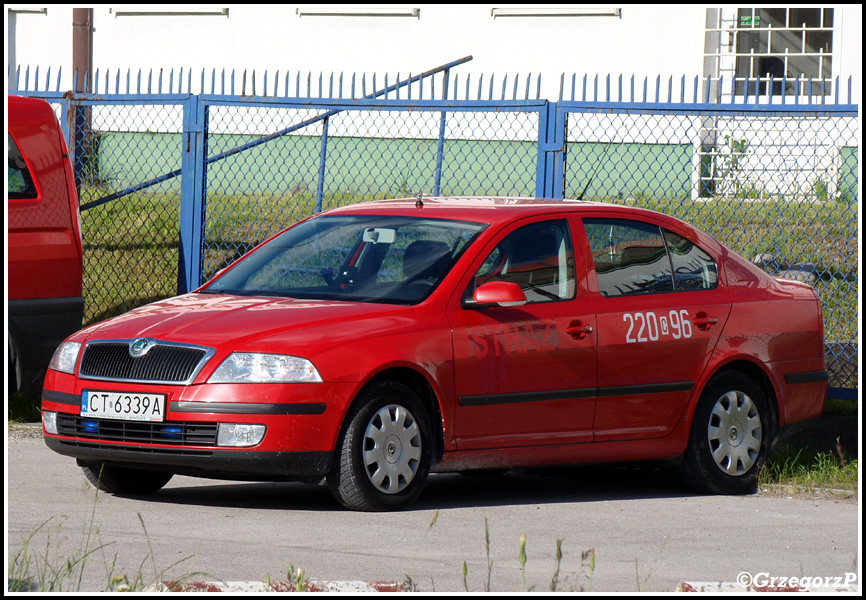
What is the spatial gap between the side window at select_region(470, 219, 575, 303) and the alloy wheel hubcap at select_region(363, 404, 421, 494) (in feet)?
2.83

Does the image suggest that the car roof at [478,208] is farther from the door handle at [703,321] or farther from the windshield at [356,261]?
the door handle at [703,321]

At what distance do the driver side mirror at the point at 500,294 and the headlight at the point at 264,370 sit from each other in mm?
949

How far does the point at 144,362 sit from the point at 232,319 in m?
0.46

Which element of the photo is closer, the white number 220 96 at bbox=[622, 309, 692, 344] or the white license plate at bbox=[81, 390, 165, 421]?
the white license plate at bbox=[81, 390, 165, 421]

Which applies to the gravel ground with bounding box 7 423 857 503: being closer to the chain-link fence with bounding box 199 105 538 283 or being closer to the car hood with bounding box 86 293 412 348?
the car hood with bounding box 86 293 412 348

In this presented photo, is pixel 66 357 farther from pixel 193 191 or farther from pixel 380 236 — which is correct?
pixel 193 191

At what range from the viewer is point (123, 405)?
6.18 metres

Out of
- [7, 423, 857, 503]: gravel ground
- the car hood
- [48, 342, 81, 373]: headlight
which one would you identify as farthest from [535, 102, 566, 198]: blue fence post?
[48, 342, 81, 373]: headlight

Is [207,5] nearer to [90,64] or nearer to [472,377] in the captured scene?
[90,64]

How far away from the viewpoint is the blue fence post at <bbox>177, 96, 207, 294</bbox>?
32.9 ft

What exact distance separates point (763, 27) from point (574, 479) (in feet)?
37.9

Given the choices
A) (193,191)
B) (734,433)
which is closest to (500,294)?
(734,433)

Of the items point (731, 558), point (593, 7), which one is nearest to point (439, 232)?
point (731, 558)

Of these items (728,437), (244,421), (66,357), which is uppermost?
(66,357)
